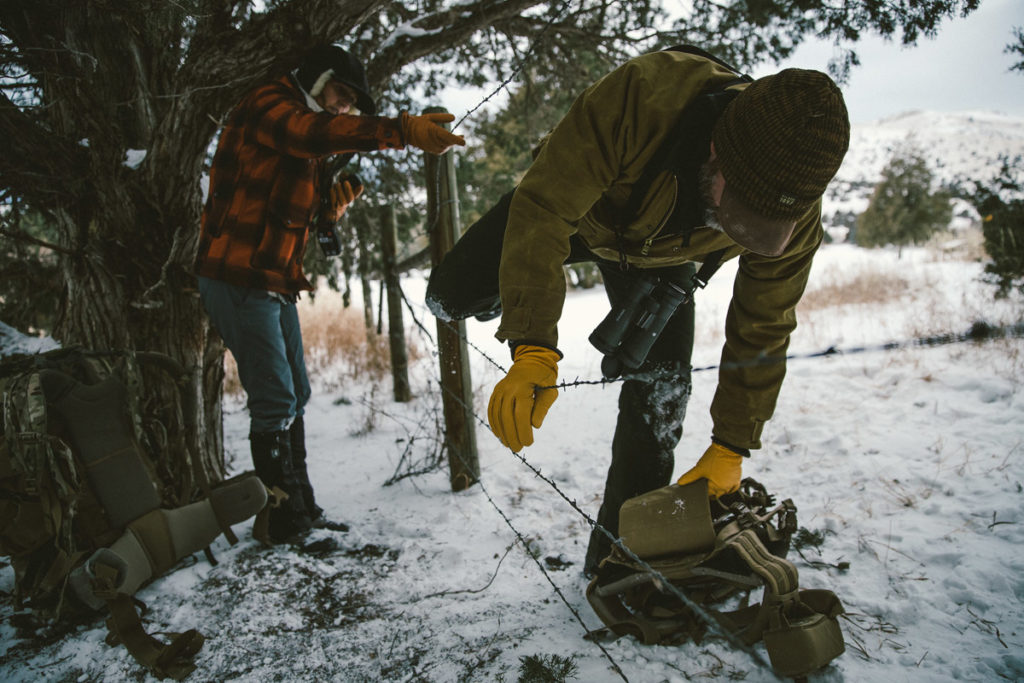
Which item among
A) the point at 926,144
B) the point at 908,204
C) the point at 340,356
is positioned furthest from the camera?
the point at 926,144

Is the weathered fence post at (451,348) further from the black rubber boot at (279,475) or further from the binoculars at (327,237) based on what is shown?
the black rubber boot at (279,475)

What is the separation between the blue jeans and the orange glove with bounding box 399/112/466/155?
929mm

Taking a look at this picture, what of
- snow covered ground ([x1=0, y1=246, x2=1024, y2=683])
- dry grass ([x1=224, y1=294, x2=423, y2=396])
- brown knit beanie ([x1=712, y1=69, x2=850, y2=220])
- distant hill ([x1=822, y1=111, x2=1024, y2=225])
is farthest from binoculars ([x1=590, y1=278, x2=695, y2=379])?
distant hill ([x1=822, y1=111, x2=1024, y2=225])

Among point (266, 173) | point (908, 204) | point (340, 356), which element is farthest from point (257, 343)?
point (908, 204)

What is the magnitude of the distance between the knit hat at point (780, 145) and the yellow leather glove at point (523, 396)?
0.62 m

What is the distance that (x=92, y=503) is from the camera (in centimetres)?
175

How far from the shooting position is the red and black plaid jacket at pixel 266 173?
190 cm

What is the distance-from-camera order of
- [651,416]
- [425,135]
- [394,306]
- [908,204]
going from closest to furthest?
[651,416], [425,135], [394,306], [908,204]

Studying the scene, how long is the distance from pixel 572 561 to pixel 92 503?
6.20 feet

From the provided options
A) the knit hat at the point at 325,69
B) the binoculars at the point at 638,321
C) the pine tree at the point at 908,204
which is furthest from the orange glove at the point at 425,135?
the pine tree at the point at 908,204

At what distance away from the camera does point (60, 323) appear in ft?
7.72

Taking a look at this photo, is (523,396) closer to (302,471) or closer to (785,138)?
(785,138)

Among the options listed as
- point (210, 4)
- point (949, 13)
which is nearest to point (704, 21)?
point (949, 13)

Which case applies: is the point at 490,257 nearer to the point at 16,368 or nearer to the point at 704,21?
the point at 16,368
